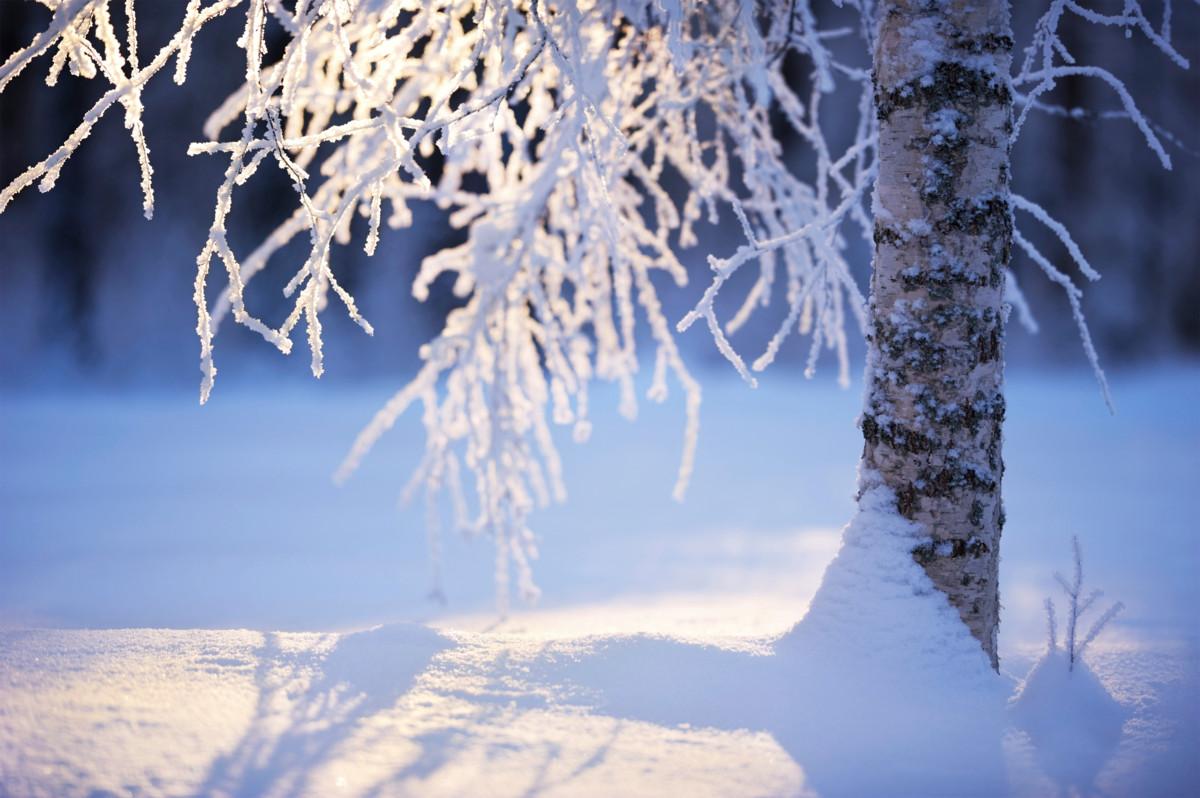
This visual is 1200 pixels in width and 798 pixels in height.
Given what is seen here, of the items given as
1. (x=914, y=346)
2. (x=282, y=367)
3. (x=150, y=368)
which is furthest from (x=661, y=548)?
(x=150, y=368)

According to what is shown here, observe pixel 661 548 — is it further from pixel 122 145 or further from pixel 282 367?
pixel 122 145

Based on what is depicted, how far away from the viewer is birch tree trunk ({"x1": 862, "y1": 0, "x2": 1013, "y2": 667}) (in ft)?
7.03

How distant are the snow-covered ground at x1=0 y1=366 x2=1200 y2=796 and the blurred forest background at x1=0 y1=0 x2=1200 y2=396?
1.99 m

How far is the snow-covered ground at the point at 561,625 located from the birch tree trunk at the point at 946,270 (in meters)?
0.35

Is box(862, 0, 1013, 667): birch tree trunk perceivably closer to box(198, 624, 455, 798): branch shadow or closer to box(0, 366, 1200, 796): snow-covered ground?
box(0, 366, 1200, 796): snow-covered ground

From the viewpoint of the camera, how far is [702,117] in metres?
12.6

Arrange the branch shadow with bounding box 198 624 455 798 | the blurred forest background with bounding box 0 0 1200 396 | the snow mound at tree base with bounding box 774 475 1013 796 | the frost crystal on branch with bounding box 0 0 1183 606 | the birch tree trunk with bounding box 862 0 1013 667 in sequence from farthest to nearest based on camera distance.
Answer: the blurred forest background with bounding box 0 0 1200 396 → the frost crystal on branch with bounding box 0 0 1183 606 → the birch tree trunk with bounding box 862 0 1013 667 → the snow mound at tree base with bounding box 774 475 1013 796 → the branch shadow with bounding box 198 624 455 798

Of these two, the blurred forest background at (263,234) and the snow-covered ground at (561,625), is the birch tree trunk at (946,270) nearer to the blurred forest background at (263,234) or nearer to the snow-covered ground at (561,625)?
the snow-covered ground at (561,625)

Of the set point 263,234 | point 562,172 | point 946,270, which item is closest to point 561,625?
point 562,172

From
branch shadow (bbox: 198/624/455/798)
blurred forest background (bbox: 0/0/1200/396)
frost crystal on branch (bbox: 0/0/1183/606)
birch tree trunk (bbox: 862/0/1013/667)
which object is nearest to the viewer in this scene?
branch shadow (bbox: 198/624/455/798)

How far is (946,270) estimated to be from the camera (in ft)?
7.08

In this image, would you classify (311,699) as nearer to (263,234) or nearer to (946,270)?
(946,270)

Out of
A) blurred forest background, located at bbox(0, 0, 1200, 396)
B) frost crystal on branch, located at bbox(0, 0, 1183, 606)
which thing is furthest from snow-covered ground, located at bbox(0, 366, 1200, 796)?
blurred forest background, located at bbox(0, 0, 1200, 396)

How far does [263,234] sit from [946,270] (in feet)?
36.8
